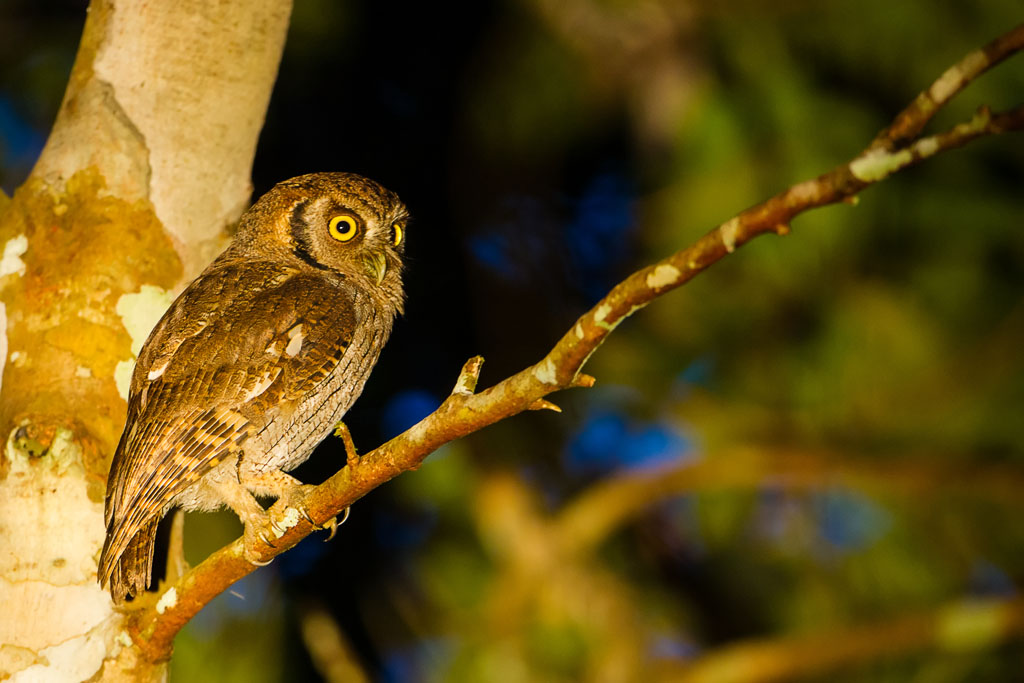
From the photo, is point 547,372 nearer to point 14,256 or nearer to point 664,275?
point 664,275

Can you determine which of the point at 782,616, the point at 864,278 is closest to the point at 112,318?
the point at 864,278

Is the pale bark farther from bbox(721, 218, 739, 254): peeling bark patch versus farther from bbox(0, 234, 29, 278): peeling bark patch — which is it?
bbox(721, 218, 739, 254): peeling bark patch

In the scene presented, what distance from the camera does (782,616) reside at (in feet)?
15.9

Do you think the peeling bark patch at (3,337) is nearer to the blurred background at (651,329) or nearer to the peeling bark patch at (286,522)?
the peeling bark patch at (286,522)

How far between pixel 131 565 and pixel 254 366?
444 millimetres

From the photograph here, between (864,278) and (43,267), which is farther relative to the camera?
(864,278)

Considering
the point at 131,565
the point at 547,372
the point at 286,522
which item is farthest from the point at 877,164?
the point at 131,565

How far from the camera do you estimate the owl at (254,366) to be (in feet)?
6.30

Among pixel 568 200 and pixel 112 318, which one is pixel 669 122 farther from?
pixel 112 318

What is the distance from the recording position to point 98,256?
2.10 m

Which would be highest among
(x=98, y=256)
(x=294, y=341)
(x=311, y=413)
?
(x=98, y=256)

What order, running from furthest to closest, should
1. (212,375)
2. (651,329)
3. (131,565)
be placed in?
1. (651,329)
2. (212,375)
3. (131,565)

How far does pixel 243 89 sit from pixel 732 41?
7.79 ft

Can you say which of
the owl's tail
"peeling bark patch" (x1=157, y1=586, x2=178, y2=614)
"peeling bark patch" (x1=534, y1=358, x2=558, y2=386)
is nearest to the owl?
the owl's tail
